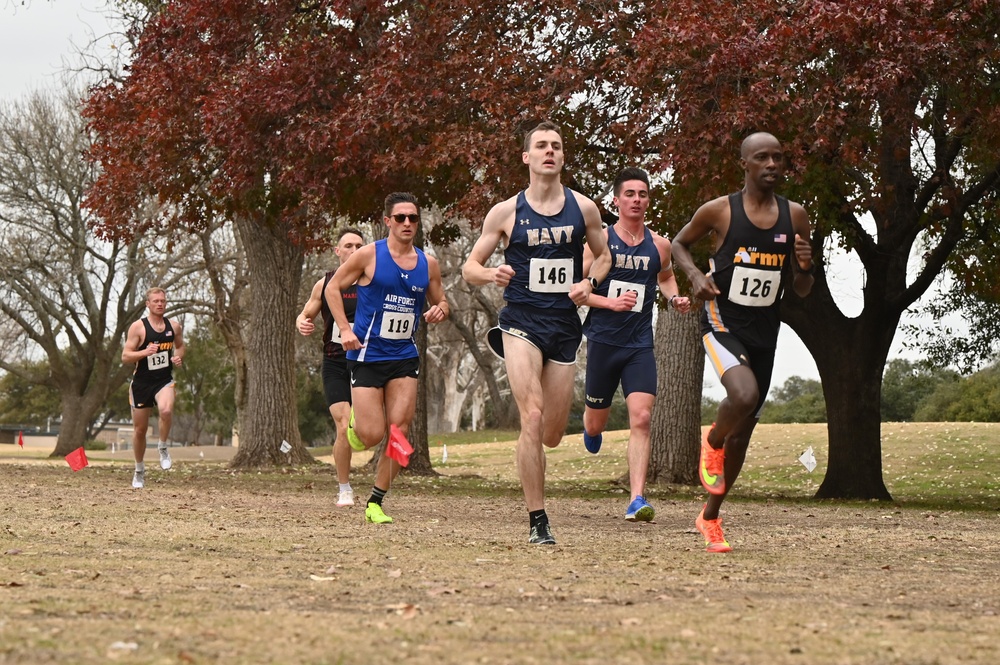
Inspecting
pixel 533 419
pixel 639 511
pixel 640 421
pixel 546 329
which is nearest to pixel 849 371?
pixel 640 421

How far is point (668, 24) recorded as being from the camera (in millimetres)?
14719

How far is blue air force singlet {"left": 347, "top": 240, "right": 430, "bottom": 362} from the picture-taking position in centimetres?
1066

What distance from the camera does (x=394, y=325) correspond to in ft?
35.0

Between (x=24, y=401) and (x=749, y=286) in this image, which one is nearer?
(x=749, y=286)

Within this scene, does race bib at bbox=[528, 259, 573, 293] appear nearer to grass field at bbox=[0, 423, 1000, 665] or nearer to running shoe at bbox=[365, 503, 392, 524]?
grass field at bbox=[0, 423, 1000, 665]

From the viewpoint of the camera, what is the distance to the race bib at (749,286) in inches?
334

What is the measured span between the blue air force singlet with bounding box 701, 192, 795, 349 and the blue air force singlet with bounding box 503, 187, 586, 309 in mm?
930

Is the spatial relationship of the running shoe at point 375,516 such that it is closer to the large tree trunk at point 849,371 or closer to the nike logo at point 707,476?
the nike logo at point 707,476

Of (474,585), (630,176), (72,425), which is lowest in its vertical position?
(474,585)

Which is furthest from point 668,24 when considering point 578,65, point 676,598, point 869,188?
point 676,598

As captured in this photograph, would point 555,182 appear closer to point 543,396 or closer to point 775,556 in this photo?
point 543,396

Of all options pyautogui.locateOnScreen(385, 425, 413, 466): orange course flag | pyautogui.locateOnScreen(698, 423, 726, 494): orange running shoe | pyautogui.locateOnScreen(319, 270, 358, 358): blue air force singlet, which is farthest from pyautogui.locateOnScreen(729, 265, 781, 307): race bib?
pyautogui.locateOnScreen(319, 270, 358, 358): blue air force singlet

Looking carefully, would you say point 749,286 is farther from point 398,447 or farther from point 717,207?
point 398,447

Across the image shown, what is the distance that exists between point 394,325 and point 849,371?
9209mm
